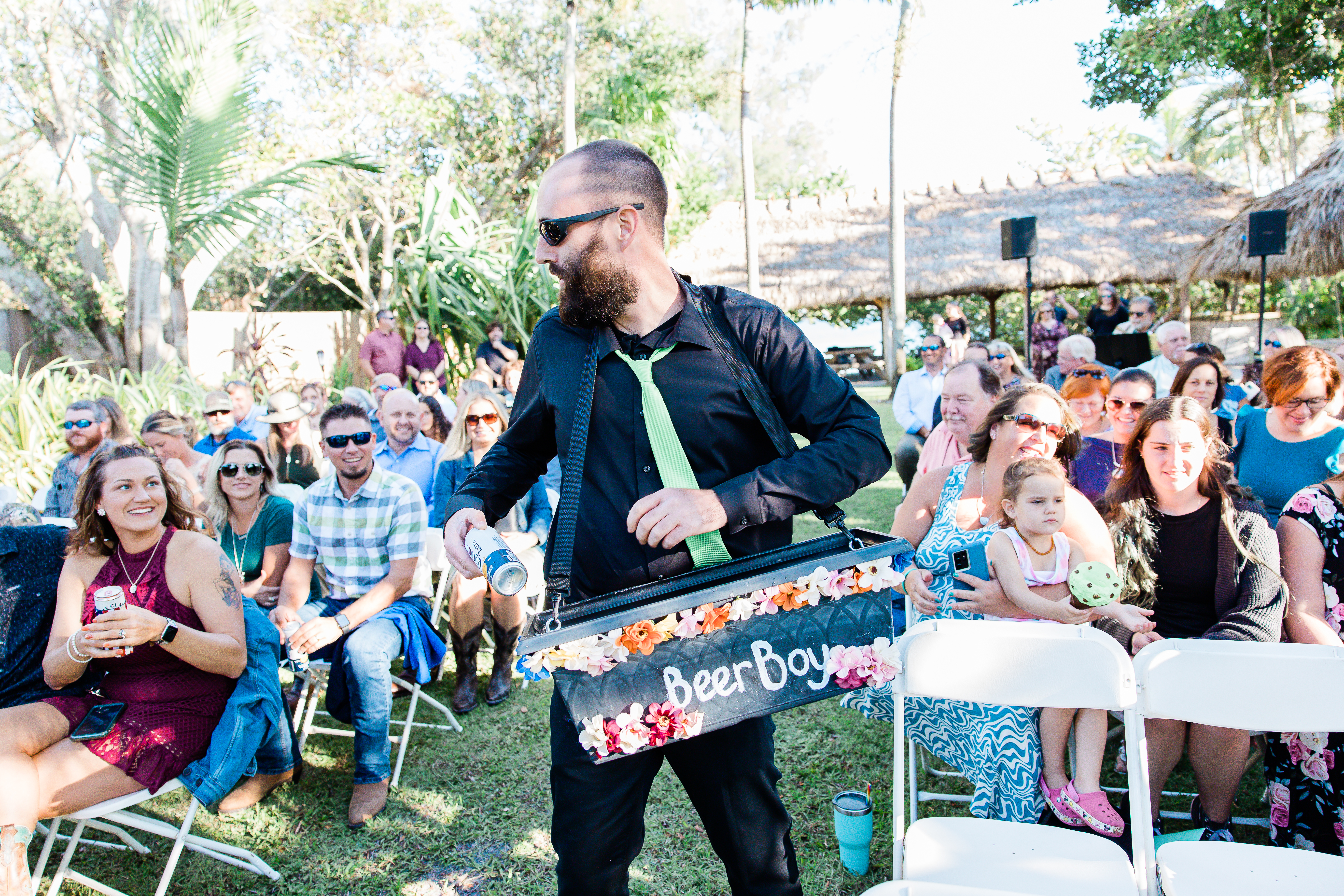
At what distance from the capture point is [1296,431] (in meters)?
4.02

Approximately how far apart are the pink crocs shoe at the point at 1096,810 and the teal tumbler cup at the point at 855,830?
63 cm

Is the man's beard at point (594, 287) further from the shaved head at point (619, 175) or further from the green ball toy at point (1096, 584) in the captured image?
the green ball toy at point (1096, 584)

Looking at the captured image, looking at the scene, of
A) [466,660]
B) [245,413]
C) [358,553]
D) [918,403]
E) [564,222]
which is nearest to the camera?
[564,222]

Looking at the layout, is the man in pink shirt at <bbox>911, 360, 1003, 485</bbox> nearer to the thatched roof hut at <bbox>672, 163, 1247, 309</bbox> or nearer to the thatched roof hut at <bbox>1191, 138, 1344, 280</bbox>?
the thatched roof hut at <bbox>1191, 138, 1344, 280</bbox>

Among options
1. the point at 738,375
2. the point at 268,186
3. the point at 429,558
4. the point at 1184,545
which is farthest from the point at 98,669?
the point at 268,186

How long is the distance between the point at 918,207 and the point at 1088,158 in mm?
18464

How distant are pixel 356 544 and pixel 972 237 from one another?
17.3 meters

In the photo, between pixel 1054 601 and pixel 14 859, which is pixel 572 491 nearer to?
pixel 1054 601

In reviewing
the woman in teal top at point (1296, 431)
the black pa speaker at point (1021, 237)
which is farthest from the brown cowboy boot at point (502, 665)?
the black pa speaker at point (1021, 237)

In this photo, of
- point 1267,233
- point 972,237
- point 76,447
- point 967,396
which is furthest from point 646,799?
point 972,237

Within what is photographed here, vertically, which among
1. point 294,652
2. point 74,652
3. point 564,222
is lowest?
point 294,652

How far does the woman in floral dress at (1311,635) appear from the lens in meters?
2.70

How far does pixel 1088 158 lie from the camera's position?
33062 millimetres

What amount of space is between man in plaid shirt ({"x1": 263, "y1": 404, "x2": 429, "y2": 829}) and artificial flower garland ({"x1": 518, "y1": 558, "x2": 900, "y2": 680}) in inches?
94.0
